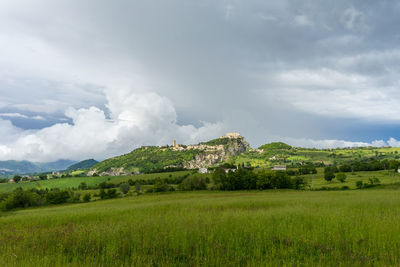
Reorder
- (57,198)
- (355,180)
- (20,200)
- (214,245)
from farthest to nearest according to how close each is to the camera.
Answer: (355,180), (57,198), (20,200), (214,245)

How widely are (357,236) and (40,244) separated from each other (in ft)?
45.9

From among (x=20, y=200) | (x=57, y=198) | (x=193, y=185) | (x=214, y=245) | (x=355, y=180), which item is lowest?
(x=57, y=198)

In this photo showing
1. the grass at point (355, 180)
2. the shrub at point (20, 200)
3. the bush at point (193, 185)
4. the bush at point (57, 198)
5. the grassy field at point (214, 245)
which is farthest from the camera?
the bush at point (193, 185)

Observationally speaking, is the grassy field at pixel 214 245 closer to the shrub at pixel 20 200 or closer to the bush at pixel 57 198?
the bush at pixel 57 198

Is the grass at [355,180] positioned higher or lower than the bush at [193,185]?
lower

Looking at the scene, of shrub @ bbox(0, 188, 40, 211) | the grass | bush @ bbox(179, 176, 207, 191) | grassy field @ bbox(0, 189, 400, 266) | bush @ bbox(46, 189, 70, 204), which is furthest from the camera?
bush @ bbox(179, 176, 207, 191)

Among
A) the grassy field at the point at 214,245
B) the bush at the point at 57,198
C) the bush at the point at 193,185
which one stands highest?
the grassy field at the point at 214,245

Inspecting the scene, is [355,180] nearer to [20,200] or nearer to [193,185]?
→ [193,185]


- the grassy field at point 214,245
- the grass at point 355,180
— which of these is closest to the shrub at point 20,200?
the grassy field at point 214,245

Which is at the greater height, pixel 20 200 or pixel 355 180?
pixel 20 200

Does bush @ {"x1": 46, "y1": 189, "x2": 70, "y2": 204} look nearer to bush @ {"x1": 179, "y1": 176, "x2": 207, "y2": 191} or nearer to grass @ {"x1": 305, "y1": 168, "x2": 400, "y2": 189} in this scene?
bush @ {"x1": 179, "y1": 176, "x2": 207, "y2": 191}

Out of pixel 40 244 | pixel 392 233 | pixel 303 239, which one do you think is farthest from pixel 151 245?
pixel 392 233

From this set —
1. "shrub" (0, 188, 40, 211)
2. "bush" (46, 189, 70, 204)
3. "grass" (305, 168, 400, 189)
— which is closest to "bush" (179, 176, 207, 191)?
"grass" (305, 168, 400, 189)

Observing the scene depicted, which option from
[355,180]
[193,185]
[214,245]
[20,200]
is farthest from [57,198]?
[355,180]
